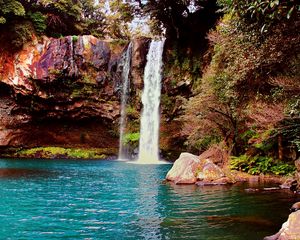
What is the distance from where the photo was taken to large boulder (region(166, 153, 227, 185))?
14445 millimetres

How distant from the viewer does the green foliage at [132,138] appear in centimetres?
3028

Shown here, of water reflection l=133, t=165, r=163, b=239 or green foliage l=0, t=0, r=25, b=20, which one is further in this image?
green foliage l=0, t=0, r=25, b=20

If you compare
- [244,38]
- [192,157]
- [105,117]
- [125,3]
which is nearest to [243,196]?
[192,157]

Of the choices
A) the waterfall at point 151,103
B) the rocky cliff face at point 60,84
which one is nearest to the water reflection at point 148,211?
the waterfall at point 151,103

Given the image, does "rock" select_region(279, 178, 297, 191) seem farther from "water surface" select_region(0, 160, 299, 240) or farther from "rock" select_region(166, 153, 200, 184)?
"rock" select_region(166, 153, 200, 184)

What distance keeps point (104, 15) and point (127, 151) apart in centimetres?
1714

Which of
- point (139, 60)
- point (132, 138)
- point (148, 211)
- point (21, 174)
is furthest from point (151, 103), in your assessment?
point (148, 211)

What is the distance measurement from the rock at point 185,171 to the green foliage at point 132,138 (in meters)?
14.9

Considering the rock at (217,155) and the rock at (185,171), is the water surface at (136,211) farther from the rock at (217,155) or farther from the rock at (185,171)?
the rock at (217,155)

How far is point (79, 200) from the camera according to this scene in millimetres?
10766

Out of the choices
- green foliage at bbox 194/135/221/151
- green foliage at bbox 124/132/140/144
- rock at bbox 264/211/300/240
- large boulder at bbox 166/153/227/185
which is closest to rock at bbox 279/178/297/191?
large boulder at bbox 166/153/227/185

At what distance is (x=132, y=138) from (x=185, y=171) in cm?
1569

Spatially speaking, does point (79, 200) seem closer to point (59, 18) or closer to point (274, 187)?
point (274, 187)

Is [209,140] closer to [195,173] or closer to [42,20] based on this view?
[195,173]
